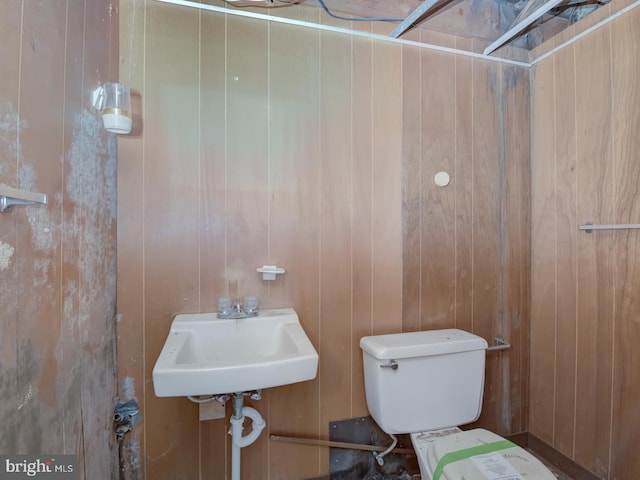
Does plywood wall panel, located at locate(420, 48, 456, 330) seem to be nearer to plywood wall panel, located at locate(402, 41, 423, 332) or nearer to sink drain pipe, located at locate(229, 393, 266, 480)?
plywood wall panel, located at locate(402, 41, 423, 332)

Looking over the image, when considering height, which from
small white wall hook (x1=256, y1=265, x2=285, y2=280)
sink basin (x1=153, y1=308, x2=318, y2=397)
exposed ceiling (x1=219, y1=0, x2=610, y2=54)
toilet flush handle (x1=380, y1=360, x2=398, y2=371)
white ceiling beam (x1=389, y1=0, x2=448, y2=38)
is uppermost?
exposed ceiling (x1=219, y1=0, x2=610, y2=54)

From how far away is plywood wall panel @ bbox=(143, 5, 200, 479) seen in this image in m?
1.11

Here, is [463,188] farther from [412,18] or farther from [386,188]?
[412,18]

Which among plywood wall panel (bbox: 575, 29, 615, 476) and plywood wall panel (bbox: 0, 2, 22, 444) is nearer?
plywood wall panel (bbox: 0, 2, 22, 444)

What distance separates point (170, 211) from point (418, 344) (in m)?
1.08

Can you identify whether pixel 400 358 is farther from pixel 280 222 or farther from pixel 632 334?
pixel 632 334

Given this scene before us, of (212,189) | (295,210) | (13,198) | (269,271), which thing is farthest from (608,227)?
(13,198)

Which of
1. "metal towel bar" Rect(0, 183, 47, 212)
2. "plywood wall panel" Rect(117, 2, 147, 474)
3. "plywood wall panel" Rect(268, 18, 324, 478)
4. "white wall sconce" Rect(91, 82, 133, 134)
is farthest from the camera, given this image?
"plywood wall panel" Rect(268, 18, 324, 478)

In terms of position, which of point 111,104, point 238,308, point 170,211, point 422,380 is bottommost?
point 422,380

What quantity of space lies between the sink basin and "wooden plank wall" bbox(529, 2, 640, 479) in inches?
49.6

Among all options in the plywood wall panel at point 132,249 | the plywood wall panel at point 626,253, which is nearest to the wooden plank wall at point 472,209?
the plywood wall panel at point 626,253

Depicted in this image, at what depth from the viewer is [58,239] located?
0.77 m

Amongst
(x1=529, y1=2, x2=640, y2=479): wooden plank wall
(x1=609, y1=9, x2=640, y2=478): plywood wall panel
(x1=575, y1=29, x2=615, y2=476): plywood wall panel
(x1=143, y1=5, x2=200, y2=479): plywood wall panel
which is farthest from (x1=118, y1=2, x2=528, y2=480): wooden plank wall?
(x1=609, y1=9, x2=640, y2=478): plywood wall panel

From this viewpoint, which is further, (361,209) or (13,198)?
(361,209)
